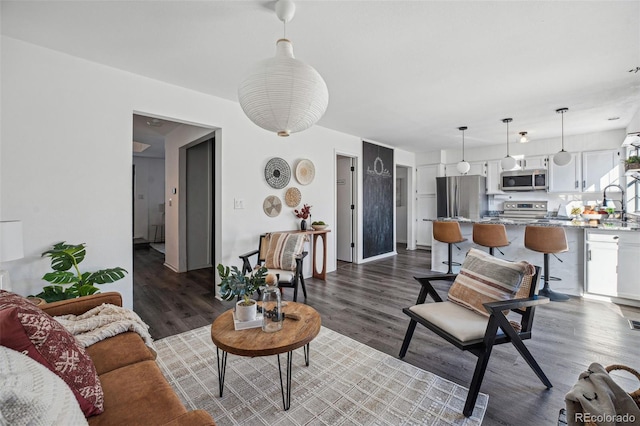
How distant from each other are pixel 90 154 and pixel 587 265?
5.64 m

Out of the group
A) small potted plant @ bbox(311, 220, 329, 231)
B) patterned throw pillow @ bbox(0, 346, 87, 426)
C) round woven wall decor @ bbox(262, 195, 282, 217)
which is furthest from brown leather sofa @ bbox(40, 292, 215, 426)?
small potted plant @ bbox(311, 220, 329, 231)

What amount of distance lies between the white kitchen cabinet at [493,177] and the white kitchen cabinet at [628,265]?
3231 mm

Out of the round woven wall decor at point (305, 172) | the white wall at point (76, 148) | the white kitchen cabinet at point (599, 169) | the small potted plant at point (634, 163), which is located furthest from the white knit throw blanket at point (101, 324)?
the white kitchen cabinet at point (599, 169)

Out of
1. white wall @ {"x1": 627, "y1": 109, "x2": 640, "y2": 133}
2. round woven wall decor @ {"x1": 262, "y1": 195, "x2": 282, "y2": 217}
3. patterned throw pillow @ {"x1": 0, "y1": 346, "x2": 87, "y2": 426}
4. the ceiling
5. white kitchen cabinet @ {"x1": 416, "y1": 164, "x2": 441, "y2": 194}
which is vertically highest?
the ceiling

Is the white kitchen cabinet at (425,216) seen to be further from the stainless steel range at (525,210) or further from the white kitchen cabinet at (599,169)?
the white kitchen cabinet at (599,169)

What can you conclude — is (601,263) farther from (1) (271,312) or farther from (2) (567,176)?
(1) (271,312)

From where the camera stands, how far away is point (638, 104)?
12.4 feet

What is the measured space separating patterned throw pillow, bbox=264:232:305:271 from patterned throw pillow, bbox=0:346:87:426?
252 cm

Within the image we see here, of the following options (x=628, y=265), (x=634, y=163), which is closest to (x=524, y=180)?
(x=634, y=163)

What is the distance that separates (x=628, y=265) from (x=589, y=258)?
0.34m

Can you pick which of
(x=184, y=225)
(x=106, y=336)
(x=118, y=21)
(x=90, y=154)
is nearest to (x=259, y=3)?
(x=118, y=21)

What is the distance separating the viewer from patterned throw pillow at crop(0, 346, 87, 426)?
2.32 ft

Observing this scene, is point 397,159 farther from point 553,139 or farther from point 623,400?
point 623,400

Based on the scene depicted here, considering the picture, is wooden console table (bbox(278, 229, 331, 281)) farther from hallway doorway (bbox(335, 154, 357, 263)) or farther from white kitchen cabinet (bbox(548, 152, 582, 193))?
white kitchen cabinet (bbox(548, 152, 582, 193))
